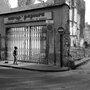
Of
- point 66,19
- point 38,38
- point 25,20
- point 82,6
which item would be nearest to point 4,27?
point 25,20

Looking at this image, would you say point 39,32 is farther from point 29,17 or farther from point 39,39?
point 29,17

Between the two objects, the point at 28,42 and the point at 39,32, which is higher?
the point at 39,32

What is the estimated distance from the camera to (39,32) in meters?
13.7

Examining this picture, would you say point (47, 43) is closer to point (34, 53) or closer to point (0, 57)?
point (34, 53)

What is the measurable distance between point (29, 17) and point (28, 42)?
7.10ft

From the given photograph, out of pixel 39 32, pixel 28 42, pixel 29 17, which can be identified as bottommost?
pixel 28 42

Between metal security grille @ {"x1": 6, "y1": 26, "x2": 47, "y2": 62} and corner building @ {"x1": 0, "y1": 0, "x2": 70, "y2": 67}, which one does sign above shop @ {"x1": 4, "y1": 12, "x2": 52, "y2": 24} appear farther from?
metal security grille @ {"x1": 6, "y1": 26, "x2": 47, "y2": 62}

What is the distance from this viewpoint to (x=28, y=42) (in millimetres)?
14328

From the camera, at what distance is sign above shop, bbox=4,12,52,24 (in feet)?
41.4

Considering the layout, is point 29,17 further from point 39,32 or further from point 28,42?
point 28,42

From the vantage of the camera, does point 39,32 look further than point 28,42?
No

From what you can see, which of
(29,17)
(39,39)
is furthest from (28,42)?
(29,17)

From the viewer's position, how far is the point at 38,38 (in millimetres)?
13836

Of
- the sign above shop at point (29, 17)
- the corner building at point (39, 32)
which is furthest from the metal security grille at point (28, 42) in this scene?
the sign above shop at point (29, 17)
